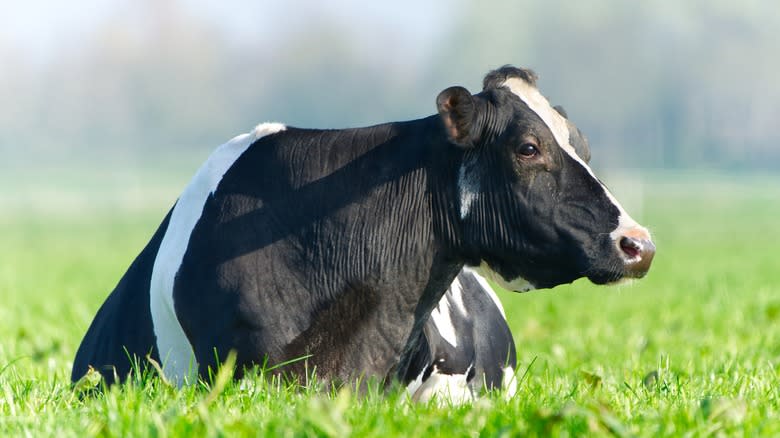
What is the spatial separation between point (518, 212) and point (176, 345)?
178cm

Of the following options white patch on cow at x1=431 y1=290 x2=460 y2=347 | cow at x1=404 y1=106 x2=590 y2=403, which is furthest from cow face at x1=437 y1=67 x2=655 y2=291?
white patch on cow at x1=431 y1=290 x2=460 y2=347

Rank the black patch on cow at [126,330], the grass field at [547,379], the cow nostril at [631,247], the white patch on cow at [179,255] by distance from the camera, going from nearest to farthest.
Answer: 1. the grass field at [547,379]
2. the cow nostril at [631,247]
3. the white patch on cow at [179,255]
4. the black patch on cow at [126,330]

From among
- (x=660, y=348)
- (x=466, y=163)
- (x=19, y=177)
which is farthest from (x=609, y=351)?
(x=19, y=177)

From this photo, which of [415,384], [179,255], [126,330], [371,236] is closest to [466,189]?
[371,236]

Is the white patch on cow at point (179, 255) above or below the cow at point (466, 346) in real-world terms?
above

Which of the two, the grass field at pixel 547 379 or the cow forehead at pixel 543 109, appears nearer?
the grass field at pixel 547 379

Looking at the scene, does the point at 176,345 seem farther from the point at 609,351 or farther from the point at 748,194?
the point at 748,194

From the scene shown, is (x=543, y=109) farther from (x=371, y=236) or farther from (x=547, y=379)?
(x=547, y=379)

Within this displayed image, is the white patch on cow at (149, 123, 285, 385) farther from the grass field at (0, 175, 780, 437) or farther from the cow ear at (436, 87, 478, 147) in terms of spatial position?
the cow ear at (436, 87, 478, 147)

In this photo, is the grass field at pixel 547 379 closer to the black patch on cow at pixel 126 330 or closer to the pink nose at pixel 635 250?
the black patch on cow at pixel 126 330

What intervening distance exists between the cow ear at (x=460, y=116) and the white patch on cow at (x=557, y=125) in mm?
328

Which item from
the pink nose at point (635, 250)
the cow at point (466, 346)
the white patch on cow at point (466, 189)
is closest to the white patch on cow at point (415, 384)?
the cow at point (466, 346)

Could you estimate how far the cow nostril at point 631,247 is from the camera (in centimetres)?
549

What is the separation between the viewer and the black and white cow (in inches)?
219
